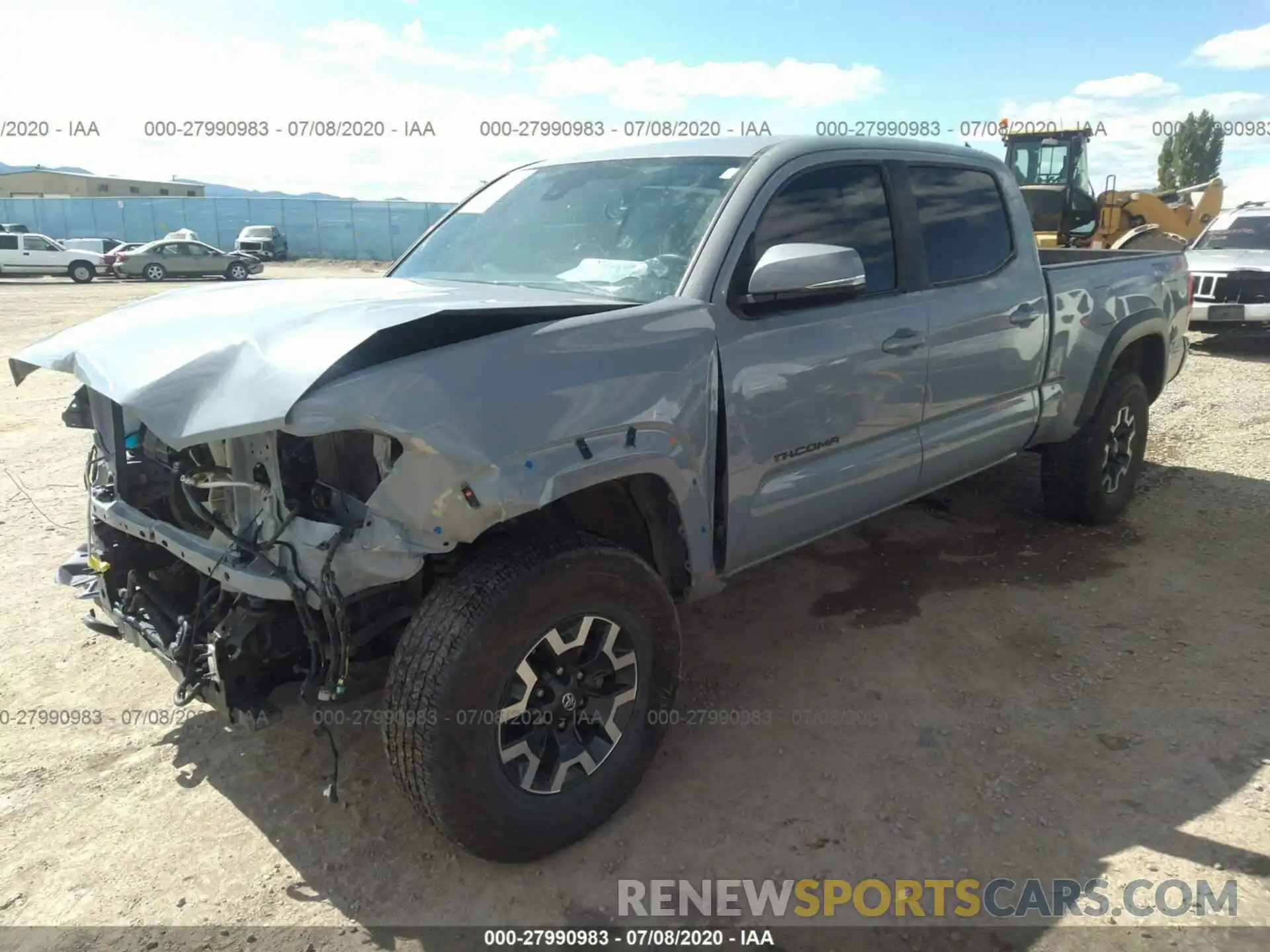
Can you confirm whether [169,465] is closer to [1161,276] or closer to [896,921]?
[896,921]

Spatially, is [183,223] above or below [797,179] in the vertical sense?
above

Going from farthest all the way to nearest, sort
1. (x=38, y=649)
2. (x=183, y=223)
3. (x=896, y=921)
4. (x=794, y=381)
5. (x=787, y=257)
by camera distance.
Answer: (x=183, y=223), (x=38, y=649), (x=794, y=381), (x=787, y=257), (x=896, y=921)

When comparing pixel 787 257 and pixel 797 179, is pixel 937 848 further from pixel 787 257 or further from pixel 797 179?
pixel 797 179

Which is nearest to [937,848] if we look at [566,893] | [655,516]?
[566,893]

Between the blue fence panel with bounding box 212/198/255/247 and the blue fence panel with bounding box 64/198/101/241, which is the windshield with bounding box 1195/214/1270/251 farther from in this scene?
the blue fence panel with bounding box 64/198/101/241

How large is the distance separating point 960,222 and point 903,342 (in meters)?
0.86

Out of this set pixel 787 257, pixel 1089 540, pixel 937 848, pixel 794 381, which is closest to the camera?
pixel 937 848

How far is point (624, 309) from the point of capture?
8.80ft

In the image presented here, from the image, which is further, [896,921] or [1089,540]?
[1089,540]

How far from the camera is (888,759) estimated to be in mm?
3088

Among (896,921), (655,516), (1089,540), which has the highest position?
(655,516)

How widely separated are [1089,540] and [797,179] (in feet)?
9.94

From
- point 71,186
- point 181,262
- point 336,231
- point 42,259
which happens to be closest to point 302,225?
point 336,231

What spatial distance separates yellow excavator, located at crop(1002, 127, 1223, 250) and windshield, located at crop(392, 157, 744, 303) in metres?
13.5
